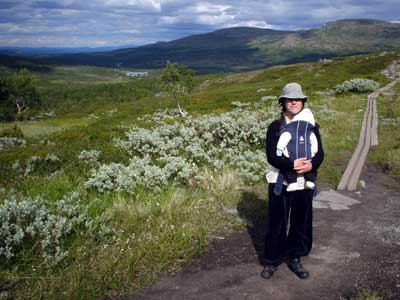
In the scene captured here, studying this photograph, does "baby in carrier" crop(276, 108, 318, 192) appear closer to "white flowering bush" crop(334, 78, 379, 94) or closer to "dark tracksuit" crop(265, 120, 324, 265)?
"dark tracksuit" crop(265, 120, 324, 265)

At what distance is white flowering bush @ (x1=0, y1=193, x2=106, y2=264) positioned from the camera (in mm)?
4910

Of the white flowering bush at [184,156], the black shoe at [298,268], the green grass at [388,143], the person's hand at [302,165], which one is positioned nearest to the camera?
the person's hand at [302,165]

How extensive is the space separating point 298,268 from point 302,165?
1502 millimetres

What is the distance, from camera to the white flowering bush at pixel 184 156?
25.3 feet

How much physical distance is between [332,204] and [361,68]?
78830 millimetres

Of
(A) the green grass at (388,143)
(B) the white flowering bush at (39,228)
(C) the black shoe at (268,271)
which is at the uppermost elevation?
(B) the white flowering bush at (39,228)

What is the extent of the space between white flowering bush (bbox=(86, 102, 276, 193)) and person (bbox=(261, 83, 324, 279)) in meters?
3.09

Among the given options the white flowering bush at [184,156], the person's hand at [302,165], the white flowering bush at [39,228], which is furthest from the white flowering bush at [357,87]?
the white flowering bush at [39,228]

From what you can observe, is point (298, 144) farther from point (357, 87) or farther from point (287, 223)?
point (357, 87)

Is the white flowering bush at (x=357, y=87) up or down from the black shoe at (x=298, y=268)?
up

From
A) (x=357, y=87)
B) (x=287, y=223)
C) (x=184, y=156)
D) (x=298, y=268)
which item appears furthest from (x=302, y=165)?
(x=357, y=87)

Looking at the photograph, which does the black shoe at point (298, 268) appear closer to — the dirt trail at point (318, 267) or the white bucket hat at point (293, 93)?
the dirt trail at point (318, 267)

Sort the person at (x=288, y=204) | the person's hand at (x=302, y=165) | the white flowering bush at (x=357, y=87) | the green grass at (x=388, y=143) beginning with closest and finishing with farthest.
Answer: the person's hand at (x=302, y=165)
the person at (x=288, y=204)
the green grass at (x=388, y=143)
the white flowering bush at (x=357, y=87)

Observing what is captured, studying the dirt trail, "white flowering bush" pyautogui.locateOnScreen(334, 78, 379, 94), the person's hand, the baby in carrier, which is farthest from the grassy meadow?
"white flowering bush" pyautogui.locateOnScreen(334, 78, 379, 94)
